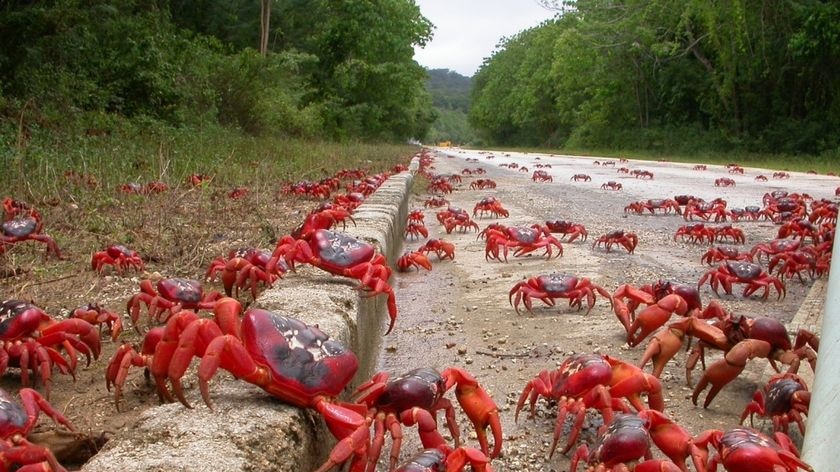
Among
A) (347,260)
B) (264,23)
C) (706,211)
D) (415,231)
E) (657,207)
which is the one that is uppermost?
(264,23)

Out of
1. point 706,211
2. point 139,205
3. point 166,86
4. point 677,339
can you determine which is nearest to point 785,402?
point 677,339

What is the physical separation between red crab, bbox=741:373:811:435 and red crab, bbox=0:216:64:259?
5.17 metres

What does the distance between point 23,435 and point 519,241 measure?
18.1ft

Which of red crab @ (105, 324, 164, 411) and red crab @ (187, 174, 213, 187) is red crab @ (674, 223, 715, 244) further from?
red crab @ (105, 324, 164, 411)

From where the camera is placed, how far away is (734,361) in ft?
10.6

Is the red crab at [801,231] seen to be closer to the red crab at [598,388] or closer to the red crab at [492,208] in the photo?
the red crab at [492,208]

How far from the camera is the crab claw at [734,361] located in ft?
10.6

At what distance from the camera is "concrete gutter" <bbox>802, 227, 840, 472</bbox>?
7.00 ft

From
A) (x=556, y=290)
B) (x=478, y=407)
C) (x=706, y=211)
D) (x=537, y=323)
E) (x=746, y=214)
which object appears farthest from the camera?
(x=746, y=214)

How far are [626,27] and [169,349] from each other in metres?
47.1

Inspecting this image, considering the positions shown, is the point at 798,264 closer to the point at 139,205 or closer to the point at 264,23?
the point at 139,205

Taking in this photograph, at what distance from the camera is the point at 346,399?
3.30 meters

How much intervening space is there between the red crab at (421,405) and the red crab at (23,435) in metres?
0.97

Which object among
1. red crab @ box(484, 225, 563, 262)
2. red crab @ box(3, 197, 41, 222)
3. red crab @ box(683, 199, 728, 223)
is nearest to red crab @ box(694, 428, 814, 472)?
red crab @ box(484, 225, 563, 262)
